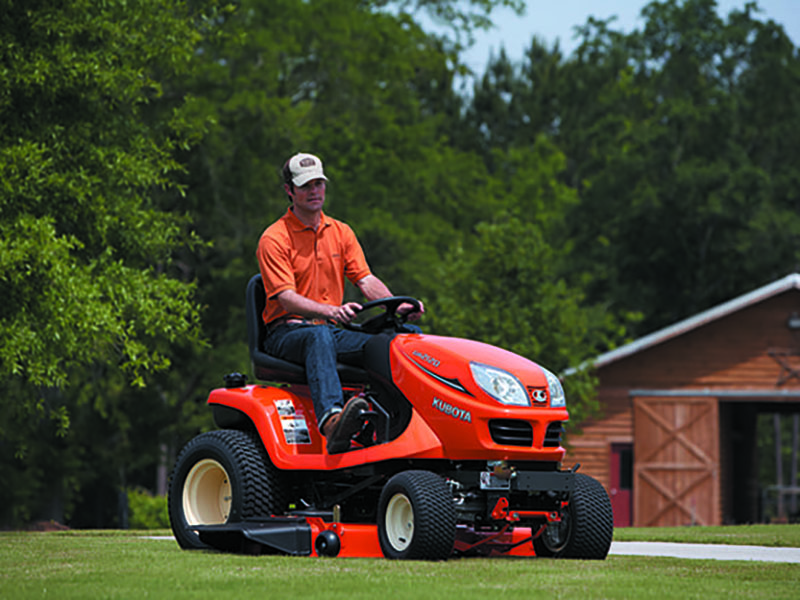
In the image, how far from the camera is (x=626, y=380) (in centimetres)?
2861

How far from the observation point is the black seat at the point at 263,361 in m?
8.17

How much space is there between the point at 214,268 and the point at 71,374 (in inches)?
222

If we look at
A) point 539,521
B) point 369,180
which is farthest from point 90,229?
point 369,180

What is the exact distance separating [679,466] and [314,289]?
2053 centimetres

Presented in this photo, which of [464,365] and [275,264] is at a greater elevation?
[275,264]

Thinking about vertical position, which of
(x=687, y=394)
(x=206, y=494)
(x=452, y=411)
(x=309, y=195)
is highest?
(x=687, y=394)

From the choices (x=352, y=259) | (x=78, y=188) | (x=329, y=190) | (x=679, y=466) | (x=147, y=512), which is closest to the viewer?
(x=352, y=259)

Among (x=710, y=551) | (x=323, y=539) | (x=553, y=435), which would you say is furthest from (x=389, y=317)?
(x=710, y=551)

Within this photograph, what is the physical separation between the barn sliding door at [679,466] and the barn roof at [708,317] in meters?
1.26

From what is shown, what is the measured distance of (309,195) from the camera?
845 cm

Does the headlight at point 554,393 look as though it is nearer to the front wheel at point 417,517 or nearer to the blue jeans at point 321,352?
the front wheel at point 417,517

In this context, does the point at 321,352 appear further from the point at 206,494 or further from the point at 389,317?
the point at 206,494

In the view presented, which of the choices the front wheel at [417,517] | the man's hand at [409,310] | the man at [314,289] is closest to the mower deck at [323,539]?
the front wheel at [417,517]

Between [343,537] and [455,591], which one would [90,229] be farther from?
[455,591]
